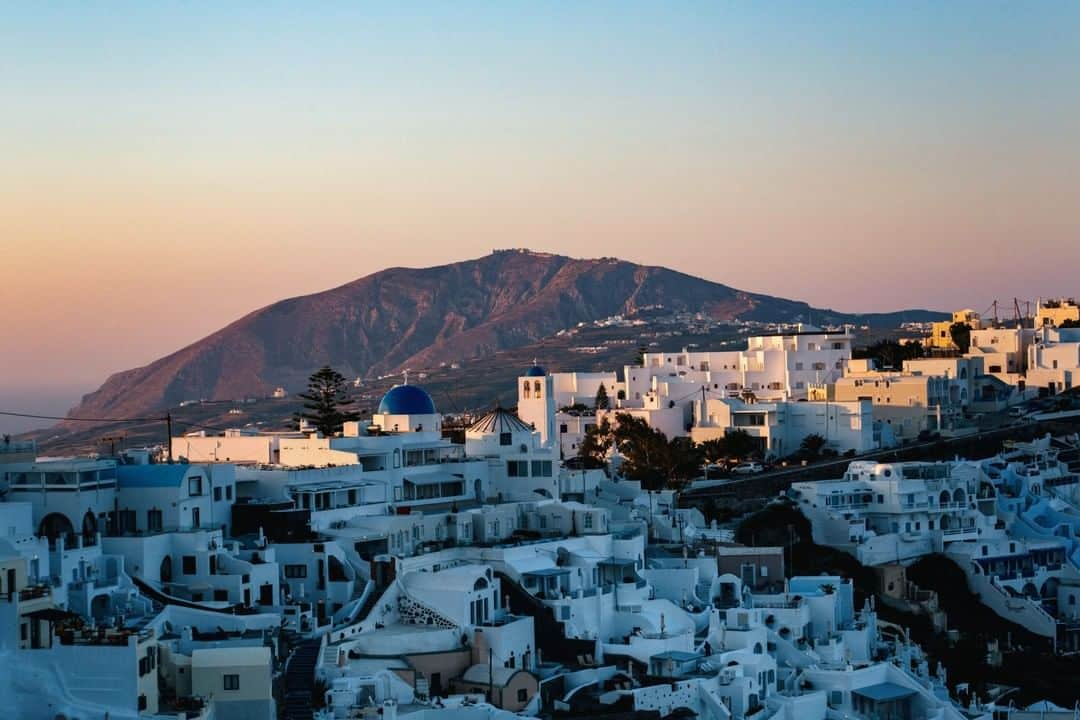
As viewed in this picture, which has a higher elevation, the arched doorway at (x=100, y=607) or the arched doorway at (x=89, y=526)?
the arched doorway at (x=89, y=526)

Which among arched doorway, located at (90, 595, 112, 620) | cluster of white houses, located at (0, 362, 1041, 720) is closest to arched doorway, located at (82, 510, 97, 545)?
cluster of white houses, located at (0, 362, 1041, 720)

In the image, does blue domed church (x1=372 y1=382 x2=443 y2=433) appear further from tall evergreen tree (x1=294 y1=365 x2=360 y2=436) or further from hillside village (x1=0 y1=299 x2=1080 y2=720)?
tall evergreen tree (x1=294 y1=365 x2=360 y2=436)

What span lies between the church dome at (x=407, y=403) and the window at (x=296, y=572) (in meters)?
11.3

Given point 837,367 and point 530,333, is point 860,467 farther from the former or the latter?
point 530,333

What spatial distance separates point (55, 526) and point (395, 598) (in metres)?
7.00

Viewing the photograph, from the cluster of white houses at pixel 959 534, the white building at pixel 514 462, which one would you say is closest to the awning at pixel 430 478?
the white building at pixel 514 462

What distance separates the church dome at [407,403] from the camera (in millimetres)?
52000

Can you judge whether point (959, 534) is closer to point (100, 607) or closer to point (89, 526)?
point (89, 526)

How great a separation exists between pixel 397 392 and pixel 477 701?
61.9 feet

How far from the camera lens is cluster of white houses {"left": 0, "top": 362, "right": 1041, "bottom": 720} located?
32938 millimetres

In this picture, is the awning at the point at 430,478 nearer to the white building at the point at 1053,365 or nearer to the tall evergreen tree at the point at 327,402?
the tall evergreen tree at the point at 327,402

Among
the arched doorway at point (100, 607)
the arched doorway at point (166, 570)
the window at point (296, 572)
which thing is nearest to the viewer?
the arched doorway at point (100, 607)

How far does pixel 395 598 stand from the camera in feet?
130

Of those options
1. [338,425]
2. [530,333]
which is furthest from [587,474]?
[530,333]
